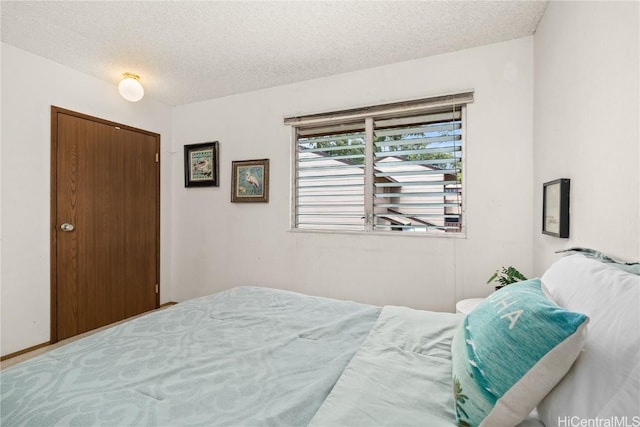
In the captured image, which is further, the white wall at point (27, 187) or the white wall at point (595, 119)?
the white wall at point (27, 187)

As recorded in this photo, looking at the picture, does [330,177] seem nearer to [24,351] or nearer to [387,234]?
[387,234]

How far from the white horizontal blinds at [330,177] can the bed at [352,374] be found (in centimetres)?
166

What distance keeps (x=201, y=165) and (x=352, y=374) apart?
3.22 meters

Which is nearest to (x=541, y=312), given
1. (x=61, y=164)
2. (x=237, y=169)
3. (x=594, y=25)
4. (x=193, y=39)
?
(x=594, y=25)

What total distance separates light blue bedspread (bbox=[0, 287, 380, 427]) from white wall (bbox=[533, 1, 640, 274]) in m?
1.06

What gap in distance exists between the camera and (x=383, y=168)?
2.83 metres

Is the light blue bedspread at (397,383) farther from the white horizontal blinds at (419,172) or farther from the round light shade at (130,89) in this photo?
the round light shade at (130,89)

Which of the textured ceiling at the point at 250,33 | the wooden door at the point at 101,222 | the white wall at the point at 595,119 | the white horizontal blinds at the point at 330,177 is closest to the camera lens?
the white wall at the point at 595,119

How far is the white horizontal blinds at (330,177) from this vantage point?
2914mm

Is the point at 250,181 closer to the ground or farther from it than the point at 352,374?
farther from it

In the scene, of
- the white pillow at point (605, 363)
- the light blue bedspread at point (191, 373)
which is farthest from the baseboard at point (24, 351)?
the white pillow at point (605, 363)

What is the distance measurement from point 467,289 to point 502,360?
1.94 metres

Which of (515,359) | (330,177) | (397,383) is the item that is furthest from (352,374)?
(330,177)

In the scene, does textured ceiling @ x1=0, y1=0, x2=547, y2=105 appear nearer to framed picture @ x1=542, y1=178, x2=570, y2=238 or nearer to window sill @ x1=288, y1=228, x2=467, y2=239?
framed picture @ x1=542, y1=178, x2=570, y2=238
